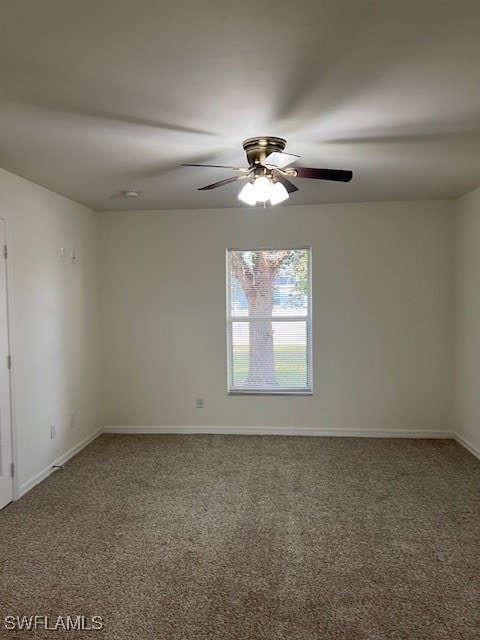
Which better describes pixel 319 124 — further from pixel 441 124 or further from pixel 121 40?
pixel 121 40

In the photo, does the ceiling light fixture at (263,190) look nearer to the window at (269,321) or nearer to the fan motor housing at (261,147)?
the fan motor housing at (261,147)

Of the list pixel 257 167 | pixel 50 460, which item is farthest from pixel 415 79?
pixel 50 460

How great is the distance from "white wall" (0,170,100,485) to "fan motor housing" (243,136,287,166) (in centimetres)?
183

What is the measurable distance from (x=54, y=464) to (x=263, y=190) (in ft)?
9.86

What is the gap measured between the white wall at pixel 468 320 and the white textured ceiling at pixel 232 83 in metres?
1.14

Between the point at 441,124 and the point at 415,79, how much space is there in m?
0.66

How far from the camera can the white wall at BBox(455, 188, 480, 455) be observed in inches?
175

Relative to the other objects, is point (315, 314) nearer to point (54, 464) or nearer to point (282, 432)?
point (282, 432)

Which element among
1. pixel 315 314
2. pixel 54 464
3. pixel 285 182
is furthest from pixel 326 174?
pixel 54 464

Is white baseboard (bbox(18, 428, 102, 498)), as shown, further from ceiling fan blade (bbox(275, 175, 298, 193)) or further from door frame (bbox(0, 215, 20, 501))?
ceiling fan blade (bbox(275, 175, 298, 193))

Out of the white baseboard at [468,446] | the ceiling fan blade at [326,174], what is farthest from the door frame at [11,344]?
the white baseboard at [468,446]

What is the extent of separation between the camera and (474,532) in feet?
10.2

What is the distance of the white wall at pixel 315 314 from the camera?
5.03 metres
